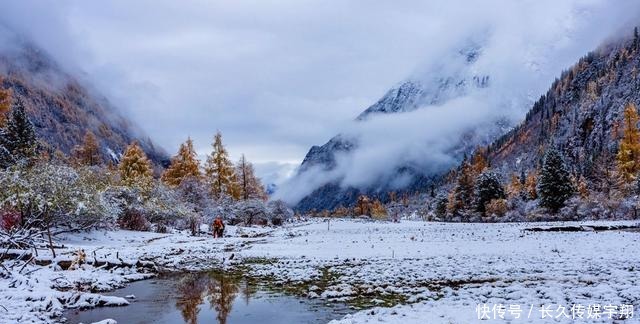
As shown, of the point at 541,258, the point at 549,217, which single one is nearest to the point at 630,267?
the point at 541,258

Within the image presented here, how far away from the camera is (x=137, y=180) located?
4472 centimetres

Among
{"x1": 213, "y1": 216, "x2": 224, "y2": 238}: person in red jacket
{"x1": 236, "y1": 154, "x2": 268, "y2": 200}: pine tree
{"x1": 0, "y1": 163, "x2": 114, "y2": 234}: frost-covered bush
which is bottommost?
{"x1": 213, "y1": 216, "x2": 224, "y2": 238}: person in red jacket

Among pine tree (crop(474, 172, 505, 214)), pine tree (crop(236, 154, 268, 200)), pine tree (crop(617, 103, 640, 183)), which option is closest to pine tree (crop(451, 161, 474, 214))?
pine tree (crop(474, 172, 505, 214))

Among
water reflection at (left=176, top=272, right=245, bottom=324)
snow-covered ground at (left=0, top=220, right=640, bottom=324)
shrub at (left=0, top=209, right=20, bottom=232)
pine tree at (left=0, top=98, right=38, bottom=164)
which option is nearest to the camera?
snow-covered ground at (left=0, top=220, right=640, bottom=324)

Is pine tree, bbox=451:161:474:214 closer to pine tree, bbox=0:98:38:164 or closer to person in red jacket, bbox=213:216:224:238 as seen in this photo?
person in red jacket, bbox=213:216:224:238

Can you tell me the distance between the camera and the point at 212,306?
14.4 m

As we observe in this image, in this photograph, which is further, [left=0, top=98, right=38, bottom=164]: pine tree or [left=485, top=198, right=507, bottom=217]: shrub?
[left=485, top=198, right=507, bottom=217]: shrub

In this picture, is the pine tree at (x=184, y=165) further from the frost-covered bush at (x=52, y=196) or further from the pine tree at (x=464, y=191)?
the pine tree at (x=464, y=191)

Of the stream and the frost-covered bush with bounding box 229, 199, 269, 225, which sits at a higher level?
the frost-covered bush with bounding box 229, 199, 269, 225

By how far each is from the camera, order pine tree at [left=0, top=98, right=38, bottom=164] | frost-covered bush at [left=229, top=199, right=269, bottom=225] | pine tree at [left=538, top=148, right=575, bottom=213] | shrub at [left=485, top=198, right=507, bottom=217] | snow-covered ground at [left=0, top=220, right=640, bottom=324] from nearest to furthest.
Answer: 1. snow-covered ground at [left=0, top=220, right=640, bottom=324]
2. pine tree at [left=0, top=98, right=38, bottom=164]
3. frost-covered bush at [left=229, top=199, right=269, bottom=225]
4. pine tree at [left=538, top=148, right=575, bottom=213]
5. shrub at [left=485, top=198, right=507, bottom=217]

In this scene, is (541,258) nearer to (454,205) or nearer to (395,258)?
(395,258)

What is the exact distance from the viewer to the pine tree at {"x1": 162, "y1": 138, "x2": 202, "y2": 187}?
68.2 meters

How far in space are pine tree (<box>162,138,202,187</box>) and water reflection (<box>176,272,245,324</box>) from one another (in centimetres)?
4958

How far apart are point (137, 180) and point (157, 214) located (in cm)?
376
